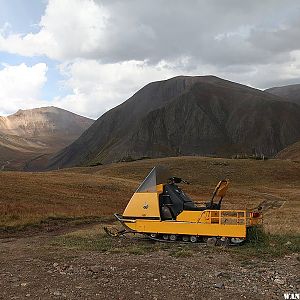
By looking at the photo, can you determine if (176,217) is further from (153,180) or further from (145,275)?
(145,275)

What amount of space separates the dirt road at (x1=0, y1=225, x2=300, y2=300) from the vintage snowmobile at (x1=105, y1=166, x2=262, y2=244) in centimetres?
112

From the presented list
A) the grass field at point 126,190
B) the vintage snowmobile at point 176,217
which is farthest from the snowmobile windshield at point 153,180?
the grass field at point 126,190

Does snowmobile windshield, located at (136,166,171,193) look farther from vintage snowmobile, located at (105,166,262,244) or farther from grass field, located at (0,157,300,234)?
grass field, located at (0,157,300,234)

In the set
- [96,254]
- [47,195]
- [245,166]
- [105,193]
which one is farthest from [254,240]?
[245,166]

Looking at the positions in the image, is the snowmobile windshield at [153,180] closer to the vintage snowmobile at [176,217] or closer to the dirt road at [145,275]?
the vintage snowmobile at [176,217]

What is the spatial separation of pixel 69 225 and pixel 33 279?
15230mm

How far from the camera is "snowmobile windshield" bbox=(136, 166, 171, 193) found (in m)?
17.2

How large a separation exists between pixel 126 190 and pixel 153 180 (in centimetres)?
3096

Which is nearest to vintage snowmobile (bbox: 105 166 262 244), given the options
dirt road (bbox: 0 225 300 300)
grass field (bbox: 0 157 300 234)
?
dirt road (bbox: 0 225 300 300)

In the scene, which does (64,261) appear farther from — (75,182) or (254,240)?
(75,182)

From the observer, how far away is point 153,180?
17.2 meters

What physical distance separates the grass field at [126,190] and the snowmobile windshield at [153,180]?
6.21m

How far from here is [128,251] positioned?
14398 mm

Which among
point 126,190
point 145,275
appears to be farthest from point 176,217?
point 126,190
